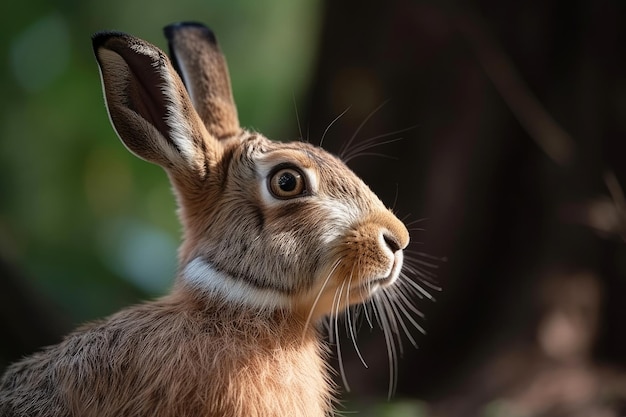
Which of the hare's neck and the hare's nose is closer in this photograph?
the hare's neck

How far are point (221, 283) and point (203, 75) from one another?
908 millimetres

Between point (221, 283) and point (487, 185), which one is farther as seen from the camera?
point (487, 185)

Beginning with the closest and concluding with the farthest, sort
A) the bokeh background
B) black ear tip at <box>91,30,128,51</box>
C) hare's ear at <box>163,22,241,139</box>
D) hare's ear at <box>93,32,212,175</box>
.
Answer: black ear tip at <box>91,30,128,51</box>
hare's ear at <box>93,32,212,175</box>
hare's ear at <box>163,22,241,139</box>
the bokeh background

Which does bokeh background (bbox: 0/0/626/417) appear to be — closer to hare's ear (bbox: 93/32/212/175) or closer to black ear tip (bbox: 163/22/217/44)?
black ear tip (bbox: 163/22/217/44)

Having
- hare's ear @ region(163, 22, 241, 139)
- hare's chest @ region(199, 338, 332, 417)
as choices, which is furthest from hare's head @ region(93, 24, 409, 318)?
hare's ear @ region(163, 22, 241, 139)

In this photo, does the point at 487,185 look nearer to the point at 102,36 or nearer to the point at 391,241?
the point at 391,241

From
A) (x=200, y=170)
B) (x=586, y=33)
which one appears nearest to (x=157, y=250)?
(x=586, y=33)

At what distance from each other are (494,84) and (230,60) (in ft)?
13.2

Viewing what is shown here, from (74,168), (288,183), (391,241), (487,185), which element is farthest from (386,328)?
(74,168)

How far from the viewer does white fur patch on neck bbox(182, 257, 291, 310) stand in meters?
2.44

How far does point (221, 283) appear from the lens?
2.45 metres

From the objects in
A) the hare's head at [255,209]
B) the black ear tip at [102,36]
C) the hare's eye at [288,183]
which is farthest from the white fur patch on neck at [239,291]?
the black ear tip at [102,36]

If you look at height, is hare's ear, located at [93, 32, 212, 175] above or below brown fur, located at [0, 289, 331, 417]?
above

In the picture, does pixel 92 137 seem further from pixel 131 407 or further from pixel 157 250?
pixel 131 407
